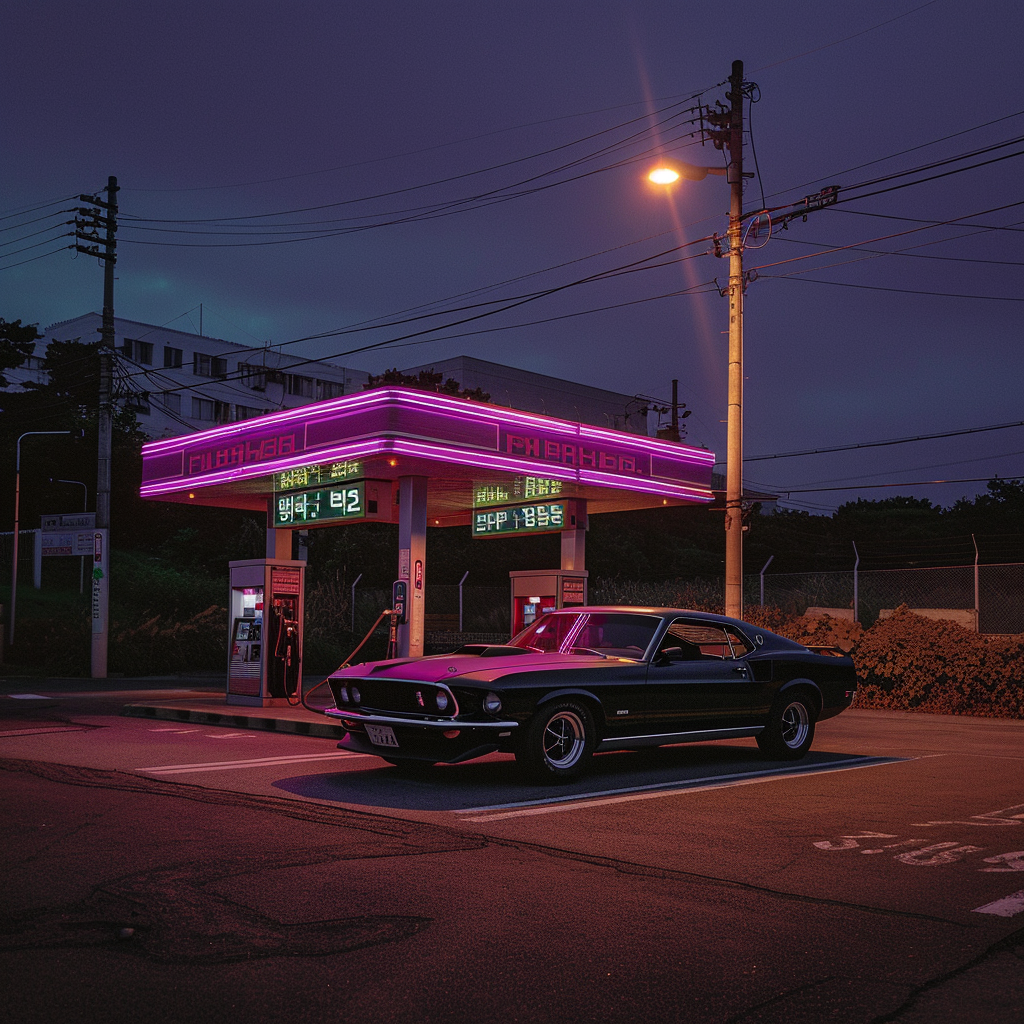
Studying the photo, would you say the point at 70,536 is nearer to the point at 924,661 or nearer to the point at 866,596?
the point at 866,596

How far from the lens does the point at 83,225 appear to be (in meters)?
28.9

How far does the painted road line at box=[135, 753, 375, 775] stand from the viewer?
33.1 feet

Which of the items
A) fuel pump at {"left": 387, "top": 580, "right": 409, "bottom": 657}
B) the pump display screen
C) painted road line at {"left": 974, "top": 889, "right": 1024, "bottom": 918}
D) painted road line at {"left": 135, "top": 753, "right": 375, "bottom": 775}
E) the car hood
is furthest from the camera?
the pump display screen

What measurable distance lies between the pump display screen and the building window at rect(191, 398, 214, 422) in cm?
6246

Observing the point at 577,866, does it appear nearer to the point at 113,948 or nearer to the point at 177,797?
the point at 113,948

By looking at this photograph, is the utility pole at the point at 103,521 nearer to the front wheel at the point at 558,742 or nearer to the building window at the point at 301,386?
the front wheel at the point at 558,742

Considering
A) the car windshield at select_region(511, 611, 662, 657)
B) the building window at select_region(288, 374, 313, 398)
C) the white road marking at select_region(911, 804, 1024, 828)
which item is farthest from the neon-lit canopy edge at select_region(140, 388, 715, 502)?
the building window at select_region(288, 374, 313, 398)

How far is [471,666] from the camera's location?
9305mm

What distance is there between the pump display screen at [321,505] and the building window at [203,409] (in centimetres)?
6246

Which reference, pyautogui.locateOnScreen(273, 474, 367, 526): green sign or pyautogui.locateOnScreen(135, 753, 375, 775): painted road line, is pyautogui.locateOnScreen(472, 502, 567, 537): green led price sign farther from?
pyautogui.locateOnScreen(135, 753, 375, 775): painted road line

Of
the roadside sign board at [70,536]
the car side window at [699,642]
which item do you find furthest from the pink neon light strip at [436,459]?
the roadside sign board at [70,536]

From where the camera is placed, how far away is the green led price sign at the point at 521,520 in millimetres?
19750

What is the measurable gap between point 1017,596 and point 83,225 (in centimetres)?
2477

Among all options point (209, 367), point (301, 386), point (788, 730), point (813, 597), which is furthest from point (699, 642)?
point (301, 386)
